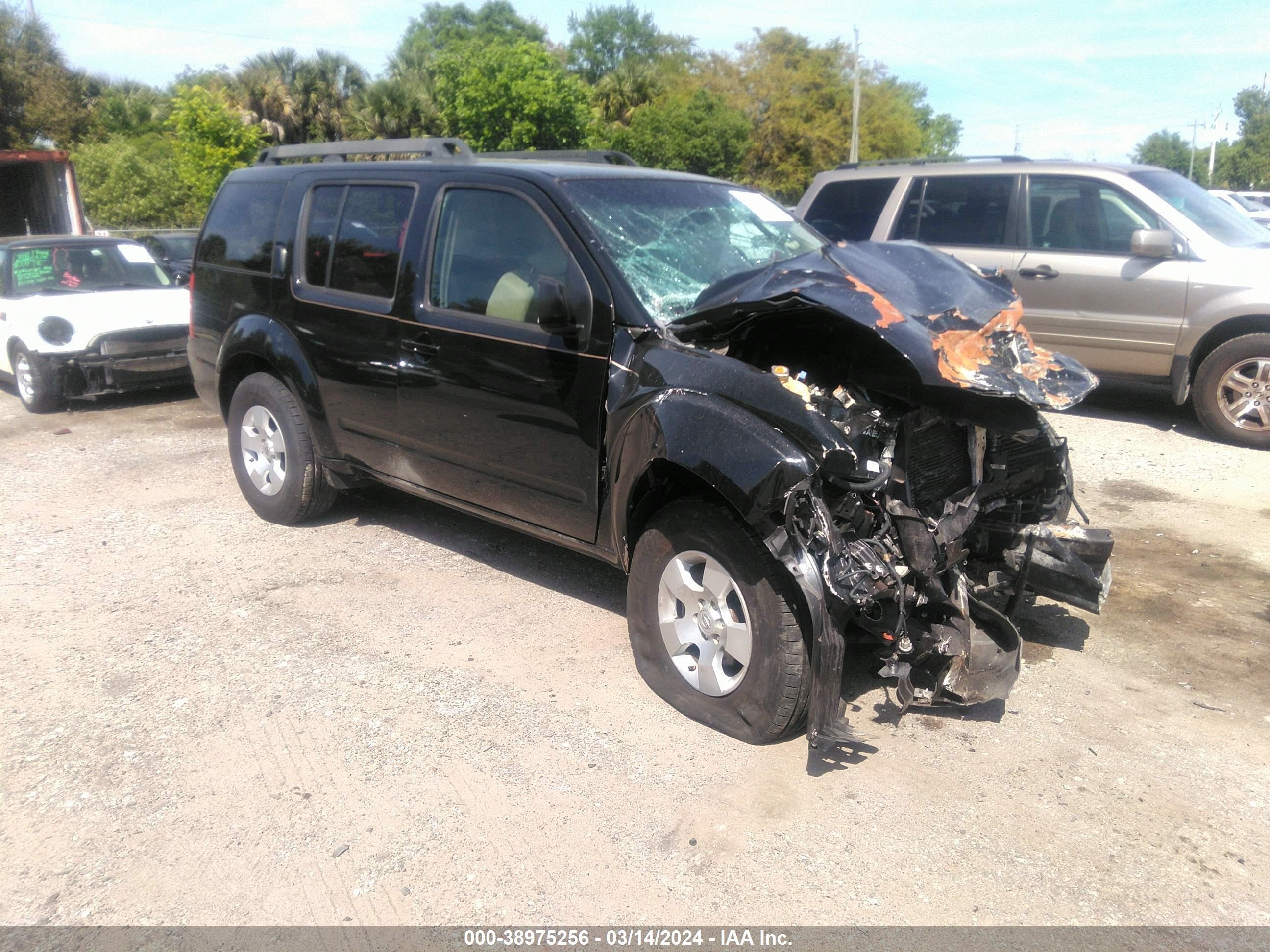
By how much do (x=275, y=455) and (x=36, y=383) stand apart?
4903 millimetres

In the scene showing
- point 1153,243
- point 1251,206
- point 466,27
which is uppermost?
point 466,27

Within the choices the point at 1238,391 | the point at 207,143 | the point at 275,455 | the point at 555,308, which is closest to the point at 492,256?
the point at 555,308

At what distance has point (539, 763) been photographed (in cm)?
361

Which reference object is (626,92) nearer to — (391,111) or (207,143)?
(391,111)

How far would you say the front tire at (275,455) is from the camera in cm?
569

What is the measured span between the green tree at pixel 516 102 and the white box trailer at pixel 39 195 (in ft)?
57.8

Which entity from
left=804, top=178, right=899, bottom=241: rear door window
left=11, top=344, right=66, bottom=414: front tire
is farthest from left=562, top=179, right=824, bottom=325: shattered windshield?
left=11, top=344, right=66, bottom=414: front tire

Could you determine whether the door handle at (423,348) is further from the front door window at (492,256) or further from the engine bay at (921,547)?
the engine bay at (921,547)

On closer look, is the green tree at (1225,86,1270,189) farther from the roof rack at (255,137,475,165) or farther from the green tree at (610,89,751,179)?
the roof rack at (255,137,475,165)

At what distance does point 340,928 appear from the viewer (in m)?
2.84

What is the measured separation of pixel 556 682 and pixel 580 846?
1.06 meters

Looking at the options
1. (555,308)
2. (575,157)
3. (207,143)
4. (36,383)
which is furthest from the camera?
(207,143)

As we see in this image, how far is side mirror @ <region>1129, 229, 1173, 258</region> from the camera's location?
7473 millimetres

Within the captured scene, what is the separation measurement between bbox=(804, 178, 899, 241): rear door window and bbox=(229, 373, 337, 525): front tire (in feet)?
16.8
